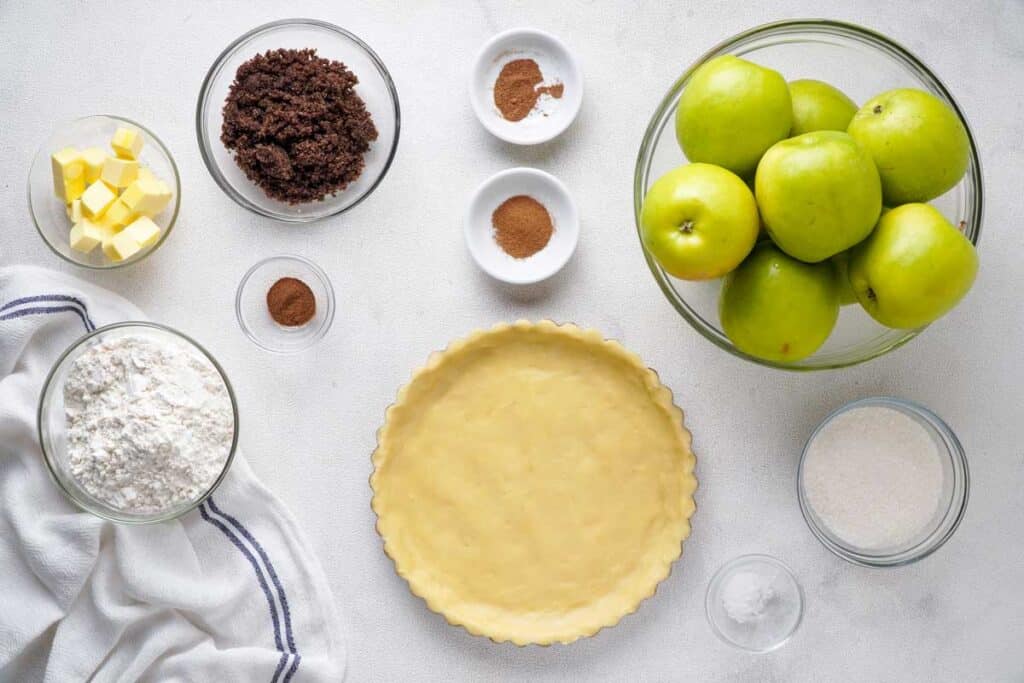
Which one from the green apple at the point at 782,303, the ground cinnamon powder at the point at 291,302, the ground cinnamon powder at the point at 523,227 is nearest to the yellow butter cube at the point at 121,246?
the ground cinnamon powder at the point at 291,302

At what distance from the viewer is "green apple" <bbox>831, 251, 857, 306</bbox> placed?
3.80 ft

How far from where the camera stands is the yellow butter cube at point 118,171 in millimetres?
1425

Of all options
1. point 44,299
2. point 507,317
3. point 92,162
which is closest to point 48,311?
point 44,299

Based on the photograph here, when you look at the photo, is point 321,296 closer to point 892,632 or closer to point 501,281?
point 501,281

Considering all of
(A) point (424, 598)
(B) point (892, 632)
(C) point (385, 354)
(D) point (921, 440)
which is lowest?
(B) point (892, 632)

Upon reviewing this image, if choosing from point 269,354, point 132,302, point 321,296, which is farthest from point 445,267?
point 132,302

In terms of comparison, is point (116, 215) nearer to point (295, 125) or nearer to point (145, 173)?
point (145, 173)

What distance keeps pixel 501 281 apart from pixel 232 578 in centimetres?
64

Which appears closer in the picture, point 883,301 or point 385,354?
point 883,301

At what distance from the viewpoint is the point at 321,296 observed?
1509 millimetres

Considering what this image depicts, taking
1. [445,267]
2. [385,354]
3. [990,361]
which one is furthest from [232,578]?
[990,361]

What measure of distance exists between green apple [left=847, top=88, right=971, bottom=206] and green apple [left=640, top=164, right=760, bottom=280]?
158mm

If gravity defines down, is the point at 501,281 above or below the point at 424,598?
above

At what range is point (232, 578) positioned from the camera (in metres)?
1.50
